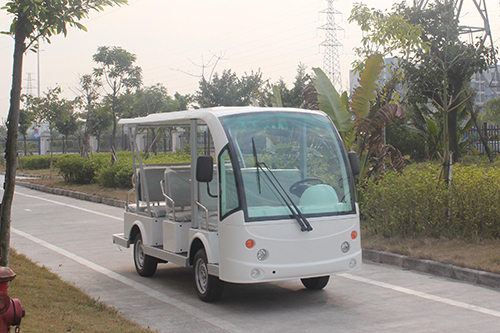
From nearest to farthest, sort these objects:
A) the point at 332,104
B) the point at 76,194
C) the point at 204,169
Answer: the point at 204,169 → the point at 332,104 → the point at 76,194

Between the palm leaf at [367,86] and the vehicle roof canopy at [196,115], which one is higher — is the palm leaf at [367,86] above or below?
above

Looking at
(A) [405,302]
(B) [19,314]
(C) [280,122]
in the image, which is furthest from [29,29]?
(A) [405,302]

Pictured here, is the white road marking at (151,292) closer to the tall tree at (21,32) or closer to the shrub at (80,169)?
the tall tree at (21,32)

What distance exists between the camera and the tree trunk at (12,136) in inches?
262

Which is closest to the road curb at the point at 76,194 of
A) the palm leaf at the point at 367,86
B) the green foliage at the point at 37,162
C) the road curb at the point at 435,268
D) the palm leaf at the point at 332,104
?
the palm leaf at the point at 332,104

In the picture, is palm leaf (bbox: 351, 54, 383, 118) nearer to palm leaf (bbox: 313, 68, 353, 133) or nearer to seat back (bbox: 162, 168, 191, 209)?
palm leaf (bbox: 313, 68, 353, 133)

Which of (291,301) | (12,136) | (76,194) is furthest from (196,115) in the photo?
(76,194)

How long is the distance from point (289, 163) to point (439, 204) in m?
3.77

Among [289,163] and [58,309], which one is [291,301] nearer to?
[289,163]

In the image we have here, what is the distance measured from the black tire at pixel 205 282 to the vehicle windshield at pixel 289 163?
97 cm

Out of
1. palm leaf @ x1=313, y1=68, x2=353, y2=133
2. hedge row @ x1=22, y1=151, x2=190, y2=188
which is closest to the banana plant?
palm leaf @ x1=313, y1=68, x2=353, y2=133

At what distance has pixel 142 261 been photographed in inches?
340

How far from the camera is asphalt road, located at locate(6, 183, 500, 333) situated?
5.99 meters

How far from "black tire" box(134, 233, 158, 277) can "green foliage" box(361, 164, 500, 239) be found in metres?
4.08
